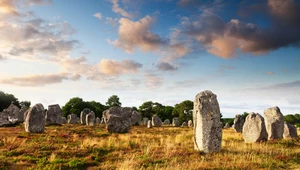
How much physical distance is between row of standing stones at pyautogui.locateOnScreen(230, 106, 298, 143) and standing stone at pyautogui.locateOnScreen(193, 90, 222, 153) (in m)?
8.59

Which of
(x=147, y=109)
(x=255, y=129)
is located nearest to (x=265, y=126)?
(x=255, y=129)

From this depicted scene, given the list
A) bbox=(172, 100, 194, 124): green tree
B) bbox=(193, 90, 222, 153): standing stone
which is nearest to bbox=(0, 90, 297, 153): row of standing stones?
bbox=(193, 90, 222, 153): standing stone

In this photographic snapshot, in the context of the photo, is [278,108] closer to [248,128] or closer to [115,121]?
[248,128]

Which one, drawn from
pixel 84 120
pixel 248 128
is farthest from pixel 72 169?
pixel 84 120

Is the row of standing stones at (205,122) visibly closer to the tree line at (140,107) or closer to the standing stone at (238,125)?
the standing stone at (238,125)

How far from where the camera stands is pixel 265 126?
888 inches

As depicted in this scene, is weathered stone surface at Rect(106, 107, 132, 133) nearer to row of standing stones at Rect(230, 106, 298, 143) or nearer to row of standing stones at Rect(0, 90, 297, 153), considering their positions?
row of standing stones at Rect(0, 90, 297, 153)

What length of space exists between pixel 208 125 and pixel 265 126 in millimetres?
10433

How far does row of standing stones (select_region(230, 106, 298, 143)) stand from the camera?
71.5 feet

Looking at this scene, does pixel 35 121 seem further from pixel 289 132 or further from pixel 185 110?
pixel 185 110

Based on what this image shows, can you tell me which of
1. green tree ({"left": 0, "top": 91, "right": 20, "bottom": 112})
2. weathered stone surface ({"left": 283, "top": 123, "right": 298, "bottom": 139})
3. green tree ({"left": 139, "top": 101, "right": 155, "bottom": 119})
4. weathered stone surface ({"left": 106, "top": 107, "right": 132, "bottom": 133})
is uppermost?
green tree ({"left": 0, "top": 91, "right": 20, "bottom": 112})

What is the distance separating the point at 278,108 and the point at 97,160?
752 inches

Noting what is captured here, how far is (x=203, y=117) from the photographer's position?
49.0 ft

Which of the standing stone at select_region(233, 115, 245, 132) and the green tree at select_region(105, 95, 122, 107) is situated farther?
the green tree at select_region(105, 95, 122, 107)
